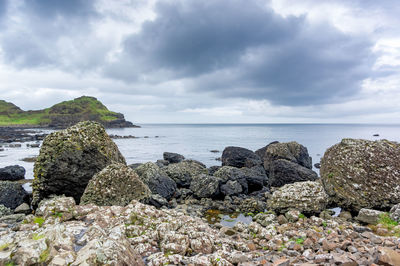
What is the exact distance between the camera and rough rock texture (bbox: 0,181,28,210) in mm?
14672

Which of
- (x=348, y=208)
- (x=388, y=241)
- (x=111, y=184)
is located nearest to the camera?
(x=388, y=241)

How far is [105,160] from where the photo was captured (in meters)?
15.1

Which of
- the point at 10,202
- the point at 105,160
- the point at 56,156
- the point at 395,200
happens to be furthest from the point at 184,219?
the point at 10,202

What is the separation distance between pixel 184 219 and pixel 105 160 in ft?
25.3

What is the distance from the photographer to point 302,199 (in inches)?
519

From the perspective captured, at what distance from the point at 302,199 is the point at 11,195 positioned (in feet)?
55.4

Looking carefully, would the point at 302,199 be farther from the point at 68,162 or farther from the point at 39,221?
the point at 68,162

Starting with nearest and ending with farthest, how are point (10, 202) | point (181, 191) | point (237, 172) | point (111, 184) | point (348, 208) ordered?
point (111, 184) < point (348, 208) < point (10, 202) < point (181, 191) < point (237, 172)

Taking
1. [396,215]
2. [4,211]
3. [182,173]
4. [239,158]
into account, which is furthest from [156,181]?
[239,158]

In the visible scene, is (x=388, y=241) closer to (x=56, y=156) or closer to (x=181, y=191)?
(x=181, y=191)

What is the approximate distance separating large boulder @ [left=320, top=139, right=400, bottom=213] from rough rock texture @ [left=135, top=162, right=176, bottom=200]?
33.6 feet

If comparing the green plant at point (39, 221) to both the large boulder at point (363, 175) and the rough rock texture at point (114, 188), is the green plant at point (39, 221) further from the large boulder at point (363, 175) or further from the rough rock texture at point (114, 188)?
the large boulder at point (363, 175)

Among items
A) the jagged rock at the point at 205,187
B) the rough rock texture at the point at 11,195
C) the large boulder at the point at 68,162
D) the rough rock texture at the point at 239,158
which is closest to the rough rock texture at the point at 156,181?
the jagged rock at the point at 205,187

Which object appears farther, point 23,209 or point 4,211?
point 23,209
